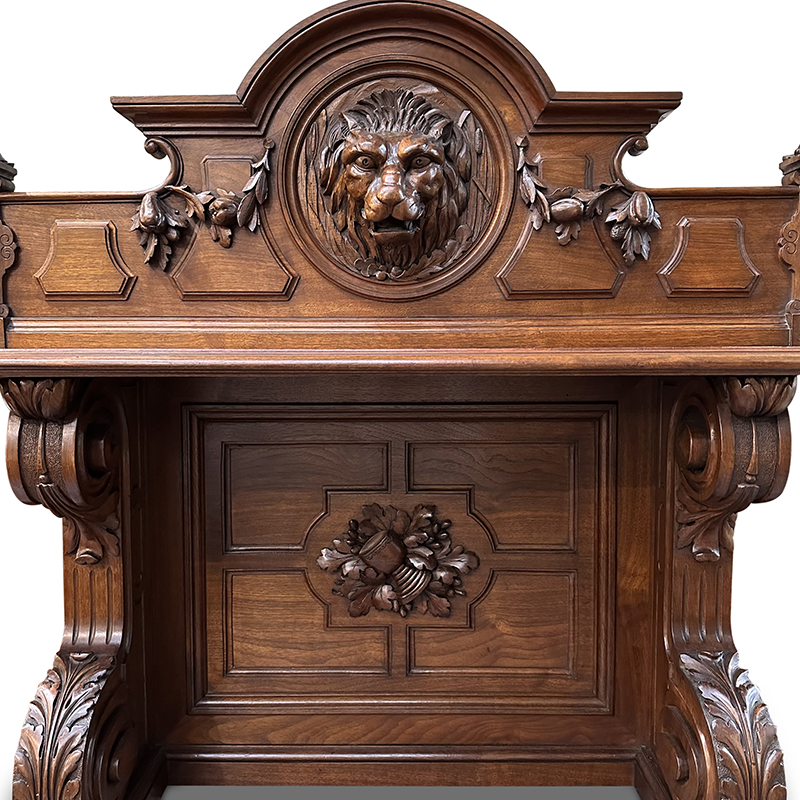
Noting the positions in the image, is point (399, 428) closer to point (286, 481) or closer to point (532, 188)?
point (286, 481)

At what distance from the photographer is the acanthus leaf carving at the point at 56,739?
1.40m

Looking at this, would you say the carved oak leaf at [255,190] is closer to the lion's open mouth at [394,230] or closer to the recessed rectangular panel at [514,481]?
the lion's open mouth at [394,230]

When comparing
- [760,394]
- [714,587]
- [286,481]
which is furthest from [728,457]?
[286,481]

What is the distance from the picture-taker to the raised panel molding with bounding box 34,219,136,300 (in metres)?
1.29

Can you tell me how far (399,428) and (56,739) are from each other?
0.78 metres

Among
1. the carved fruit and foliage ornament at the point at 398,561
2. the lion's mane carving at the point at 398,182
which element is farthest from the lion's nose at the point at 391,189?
the carved fruit and foliage ornament at the point at 398,561

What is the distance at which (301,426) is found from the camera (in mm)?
1658

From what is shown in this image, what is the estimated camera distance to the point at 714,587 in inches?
61.3

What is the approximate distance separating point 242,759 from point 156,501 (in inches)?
20.7

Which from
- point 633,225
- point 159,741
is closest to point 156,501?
point 159,741

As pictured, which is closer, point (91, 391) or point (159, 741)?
point (91, 391)

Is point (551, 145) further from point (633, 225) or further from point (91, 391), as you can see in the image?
point (91, 391)

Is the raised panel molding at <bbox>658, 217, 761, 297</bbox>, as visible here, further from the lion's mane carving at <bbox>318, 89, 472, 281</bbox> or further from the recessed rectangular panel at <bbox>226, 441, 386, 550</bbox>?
the recessed rectangular panel at <bbox>226, 441, 386, 550</bbox>

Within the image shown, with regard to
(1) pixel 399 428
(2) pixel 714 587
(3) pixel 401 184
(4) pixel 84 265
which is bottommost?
(2) pixel 714 587
